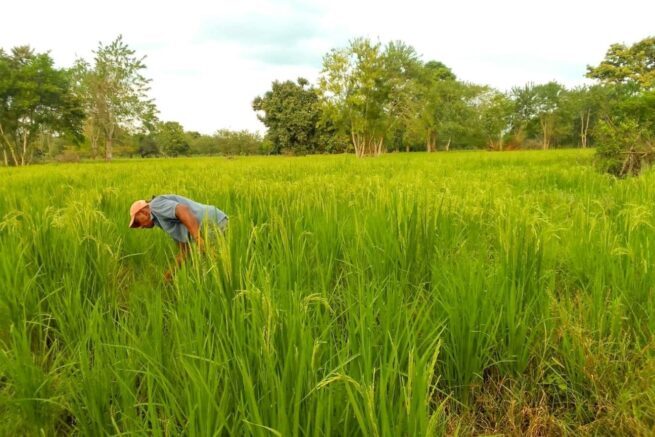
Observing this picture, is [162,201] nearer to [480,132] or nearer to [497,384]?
[497,384]

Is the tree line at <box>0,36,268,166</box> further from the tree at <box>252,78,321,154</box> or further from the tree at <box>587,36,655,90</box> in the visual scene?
the tree at <box>587,36,655,90</box>

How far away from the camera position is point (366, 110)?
26.7 m

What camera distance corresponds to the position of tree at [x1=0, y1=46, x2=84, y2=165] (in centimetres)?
3062

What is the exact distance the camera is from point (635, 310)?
5.55ft

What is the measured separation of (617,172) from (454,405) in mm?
8449

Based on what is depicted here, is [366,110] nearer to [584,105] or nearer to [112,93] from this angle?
[112,93]

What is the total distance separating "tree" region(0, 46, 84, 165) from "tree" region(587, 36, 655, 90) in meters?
38.5

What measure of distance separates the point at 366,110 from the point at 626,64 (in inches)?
622

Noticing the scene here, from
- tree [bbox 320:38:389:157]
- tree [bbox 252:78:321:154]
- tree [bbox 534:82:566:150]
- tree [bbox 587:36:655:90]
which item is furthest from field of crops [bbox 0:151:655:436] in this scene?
tree [bbox 534:82:566:150]

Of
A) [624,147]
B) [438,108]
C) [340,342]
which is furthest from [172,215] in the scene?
[438,108]

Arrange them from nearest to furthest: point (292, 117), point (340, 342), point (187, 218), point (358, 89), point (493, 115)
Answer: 1. point (340, 342)
2. point (187, 218)
3. point (358, 89)
4. point (292, 117)
5. point (493, 115)

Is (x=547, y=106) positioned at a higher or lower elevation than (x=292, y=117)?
higher

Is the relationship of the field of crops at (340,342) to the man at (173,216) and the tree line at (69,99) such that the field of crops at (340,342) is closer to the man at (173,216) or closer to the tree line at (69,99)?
the man at (173,216)

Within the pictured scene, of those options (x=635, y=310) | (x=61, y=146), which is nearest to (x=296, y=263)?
(x=635, y=310)
